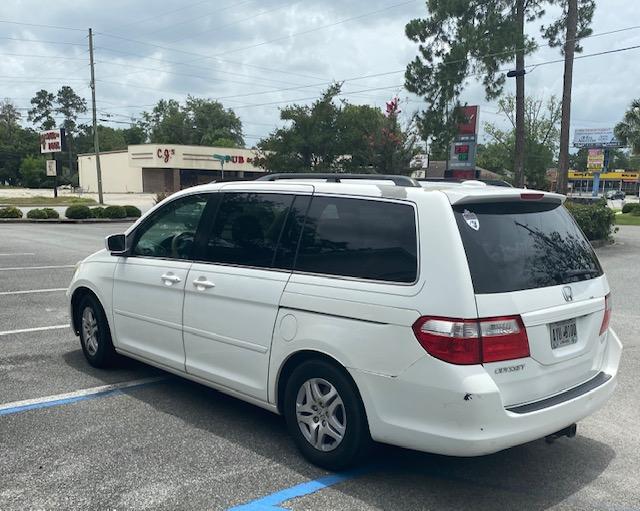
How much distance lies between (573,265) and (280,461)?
2.23 meters

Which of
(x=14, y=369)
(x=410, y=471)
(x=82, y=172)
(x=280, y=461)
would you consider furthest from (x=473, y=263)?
(x=82, y=172)

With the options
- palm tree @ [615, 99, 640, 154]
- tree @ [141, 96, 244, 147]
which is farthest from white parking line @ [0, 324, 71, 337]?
tree @ [141, 96, 244, 147]

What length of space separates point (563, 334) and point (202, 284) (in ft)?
8.00

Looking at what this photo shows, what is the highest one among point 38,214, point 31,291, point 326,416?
point 326,416

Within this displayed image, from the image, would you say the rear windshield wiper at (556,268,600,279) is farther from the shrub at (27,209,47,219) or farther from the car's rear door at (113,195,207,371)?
the shrub at (27,209,47,219)

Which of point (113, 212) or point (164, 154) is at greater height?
point (164, 154)

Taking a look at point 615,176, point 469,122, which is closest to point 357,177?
point 469,122

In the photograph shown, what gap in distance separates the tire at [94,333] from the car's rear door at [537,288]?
3.54 metres

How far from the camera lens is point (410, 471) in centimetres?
374

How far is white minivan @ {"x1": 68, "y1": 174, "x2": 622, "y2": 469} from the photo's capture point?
3158mm

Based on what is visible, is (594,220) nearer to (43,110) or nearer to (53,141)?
(53,141)

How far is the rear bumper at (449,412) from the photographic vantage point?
309 cm

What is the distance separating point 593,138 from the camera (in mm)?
93125

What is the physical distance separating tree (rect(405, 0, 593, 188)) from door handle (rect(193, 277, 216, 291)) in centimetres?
2140
